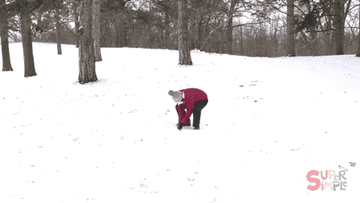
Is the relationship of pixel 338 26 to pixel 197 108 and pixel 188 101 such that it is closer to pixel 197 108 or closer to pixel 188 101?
pixel 197 108

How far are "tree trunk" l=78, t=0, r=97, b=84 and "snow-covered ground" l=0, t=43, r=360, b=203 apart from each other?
0.83m

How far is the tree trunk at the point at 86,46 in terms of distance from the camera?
32.4ft

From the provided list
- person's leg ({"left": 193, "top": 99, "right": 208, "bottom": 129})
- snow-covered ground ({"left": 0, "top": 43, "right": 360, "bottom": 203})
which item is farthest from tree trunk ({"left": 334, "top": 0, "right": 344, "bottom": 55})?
person's leg ({"left": 193, "top": 99, "right": 208, "bottom": 129})

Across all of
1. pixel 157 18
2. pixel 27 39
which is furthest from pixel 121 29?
pixel 27 39

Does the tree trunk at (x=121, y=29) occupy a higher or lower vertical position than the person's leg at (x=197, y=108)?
higher

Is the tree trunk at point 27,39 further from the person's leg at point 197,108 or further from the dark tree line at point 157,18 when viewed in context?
the person's leg at point 197,108

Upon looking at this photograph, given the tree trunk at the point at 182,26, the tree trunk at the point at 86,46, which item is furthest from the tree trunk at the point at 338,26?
the tree trunk at the point at 86,46

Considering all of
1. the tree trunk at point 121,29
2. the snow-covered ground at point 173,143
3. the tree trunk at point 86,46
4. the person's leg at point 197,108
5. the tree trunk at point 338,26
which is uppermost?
the tree trunk at point 121,29

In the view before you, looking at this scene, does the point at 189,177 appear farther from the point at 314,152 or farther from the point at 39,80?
the point at 39,80

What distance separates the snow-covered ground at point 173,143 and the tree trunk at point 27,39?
372 cm

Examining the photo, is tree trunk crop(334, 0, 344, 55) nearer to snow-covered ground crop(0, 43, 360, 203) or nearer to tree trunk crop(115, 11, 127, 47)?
snow-covered ground crop(0, 43, 360, 203)

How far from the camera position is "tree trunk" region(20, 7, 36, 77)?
1116cm

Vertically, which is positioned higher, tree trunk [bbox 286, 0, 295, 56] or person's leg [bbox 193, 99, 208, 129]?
tree trunk [bbox 286, 0, 295, 56]

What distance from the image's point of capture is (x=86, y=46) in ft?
32.9
